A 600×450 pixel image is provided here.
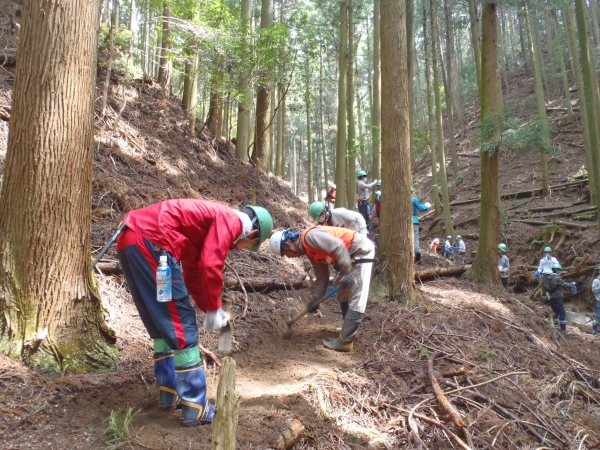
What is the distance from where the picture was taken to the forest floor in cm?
310

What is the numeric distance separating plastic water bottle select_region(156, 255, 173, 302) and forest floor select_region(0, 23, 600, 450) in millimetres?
910

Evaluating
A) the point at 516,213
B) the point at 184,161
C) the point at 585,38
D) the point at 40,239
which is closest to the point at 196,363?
the point at 40,239

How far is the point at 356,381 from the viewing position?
4.42m

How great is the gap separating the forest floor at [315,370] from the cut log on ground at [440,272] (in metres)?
0.33

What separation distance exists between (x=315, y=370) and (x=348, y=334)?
Result: 854 mm

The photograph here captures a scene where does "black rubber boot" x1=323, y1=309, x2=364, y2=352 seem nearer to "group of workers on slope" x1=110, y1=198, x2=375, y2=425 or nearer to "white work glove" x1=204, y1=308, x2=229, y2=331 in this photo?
"group of workers on slope" x1=110, y1=198, x2=375, y2=425

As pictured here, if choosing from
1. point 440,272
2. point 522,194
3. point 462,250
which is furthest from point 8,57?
point 522,194

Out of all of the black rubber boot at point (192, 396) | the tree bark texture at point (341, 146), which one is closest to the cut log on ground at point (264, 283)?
the black rubber boot at point (192, 396)

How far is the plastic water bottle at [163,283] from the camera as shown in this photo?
3061mm

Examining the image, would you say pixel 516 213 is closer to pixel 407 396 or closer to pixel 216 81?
pixel 216 81

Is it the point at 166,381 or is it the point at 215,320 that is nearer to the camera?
the point at 215,320

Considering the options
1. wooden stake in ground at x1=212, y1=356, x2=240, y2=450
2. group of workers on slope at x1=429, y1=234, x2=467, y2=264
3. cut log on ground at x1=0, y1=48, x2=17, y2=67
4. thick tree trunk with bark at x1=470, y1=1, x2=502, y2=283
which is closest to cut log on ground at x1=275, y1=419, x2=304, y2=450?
wooden stake in ground at x1=212, y1=356, x2=240, y2=450

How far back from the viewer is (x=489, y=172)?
9.74 metres

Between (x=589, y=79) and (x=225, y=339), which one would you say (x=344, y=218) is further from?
(x=589, y=79)
